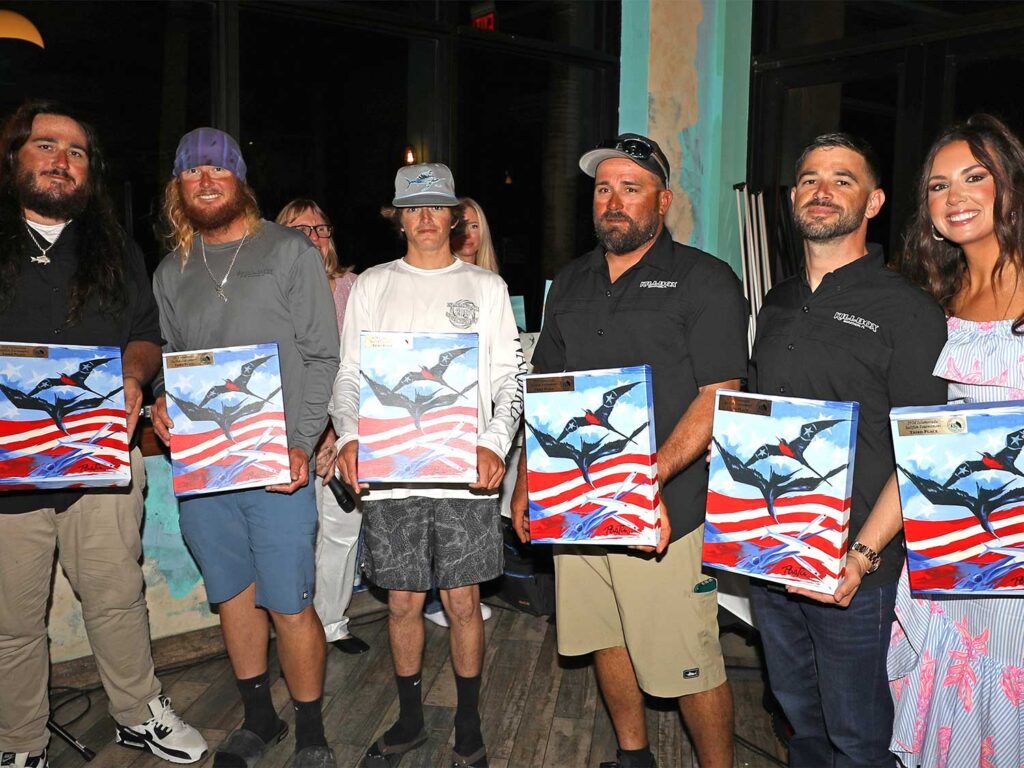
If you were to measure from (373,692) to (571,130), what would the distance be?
3.09m

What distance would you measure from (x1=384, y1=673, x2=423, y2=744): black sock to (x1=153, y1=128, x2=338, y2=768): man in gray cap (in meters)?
0.21

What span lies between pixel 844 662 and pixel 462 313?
133 centimetres

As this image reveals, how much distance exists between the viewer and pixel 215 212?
2.42m

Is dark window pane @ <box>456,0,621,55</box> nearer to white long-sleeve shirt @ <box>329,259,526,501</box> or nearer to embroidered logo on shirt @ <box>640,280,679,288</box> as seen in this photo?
white long-sleeve shirt @ <box>329,259,526,501</box>

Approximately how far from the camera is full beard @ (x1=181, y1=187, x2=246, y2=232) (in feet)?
7.93

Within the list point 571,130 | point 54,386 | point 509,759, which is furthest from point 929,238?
point 571,130

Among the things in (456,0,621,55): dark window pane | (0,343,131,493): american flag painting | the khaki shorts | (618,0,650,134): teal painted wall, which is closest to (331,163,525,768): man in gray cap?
the khaki shorts

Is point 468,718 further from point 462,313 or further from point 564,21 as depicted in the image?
point 564,21

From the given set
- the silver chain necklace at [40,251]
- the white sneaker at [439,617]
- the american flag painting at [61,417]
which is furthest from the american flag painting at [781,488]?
the white sneaker at [439,617]

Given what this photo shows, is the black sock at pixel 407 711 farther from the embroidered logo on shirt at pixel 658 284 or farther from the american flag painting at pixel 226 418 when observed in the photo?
the embroidered logo on shirt at pixel 658 284

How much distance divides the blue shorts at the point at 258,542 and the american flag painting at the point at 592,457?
758 millimetres

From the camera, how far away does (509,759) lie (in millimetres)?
2588

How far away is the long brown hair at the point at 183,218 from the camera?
8.09 feet

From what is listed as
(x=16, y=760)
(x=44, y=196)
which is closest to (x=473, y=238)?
(x=44, y=196)
